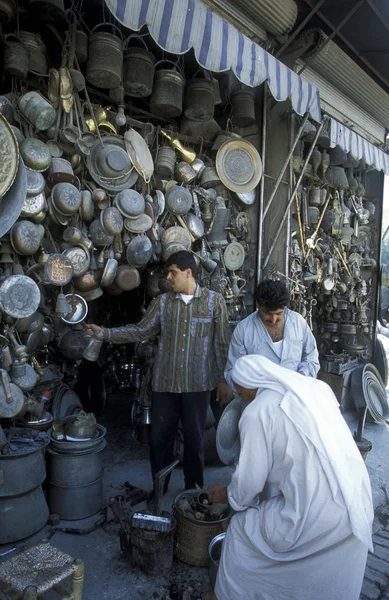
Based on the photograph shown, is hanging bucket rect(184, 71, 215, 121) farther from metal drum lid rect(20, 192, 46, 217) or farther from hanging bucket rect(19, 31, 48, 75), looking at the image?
metal drum lid rect(20, 192, 46, 217)

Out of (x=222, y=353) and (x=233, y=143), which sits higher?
(x=233, y=143)

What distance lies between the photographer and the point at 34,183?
2.87 m

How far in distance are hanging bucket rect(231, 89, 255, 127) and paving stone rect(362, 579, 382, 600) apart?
3730 millimetres

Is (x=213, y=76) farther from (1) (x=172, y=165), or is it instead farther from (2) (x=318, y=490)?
(2) (x=318, y=490)

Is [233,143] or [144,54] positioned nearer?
[144,54]

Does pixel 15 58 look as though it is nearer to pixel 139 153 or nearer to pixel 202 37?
pixel 139 153

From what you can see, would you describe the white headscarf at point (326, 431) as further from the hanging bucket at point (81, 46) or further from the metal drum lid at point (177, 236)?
the hanging bucket at point (81, 46)

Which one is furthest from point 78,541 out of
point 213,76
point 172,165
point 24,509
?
point 213,76

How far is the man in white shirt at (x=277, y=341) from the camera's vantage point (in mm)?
2885

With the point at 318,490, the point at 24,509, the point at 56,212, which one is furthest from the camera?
the point at 56,212

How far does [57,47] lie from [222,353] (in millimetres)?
2573

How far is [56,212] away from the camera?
3066 mm

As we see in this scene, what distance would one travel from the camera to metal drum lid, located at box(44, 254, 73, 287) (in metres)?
2.92

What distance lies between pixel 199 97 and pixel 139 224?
4.10 feet
